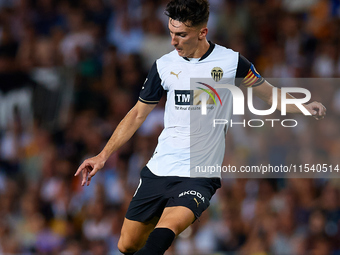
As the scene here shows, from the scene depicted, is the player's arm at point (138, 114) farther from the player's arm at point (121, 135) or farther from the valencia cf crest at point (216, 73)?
the valencia cf crest at point (216, 73)

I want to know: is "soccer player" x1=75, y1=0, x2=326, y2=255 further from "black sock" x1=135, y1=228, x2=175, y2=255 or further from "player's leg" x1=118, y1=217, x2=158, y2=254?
"black sock" x1=135, y1=228, x2=175, y2=255

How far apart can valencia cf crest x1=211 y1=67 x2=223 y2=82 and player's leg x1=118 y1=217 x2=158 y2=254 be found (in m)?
1.38


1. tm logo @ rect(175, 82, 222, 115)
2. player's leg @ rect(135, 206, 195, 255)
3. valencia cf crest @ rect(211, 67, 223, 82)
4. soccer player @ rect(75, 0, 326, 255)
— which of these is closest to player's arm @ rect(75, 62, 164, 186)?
soccer player @ rect(75, 0, 326, 255)

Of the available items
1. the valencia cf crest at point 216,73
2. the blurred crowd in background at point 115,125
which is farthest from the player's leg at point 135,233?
the blurred crowd in background at point 115,125

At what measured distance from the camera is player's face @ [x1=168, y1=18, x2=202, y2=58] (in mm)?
4293

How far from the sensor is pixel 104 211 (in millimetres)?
7934

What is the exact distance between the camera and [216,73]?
448 centimetres

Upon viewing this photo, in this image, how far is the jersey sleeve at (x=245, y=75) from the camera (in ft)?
14.9

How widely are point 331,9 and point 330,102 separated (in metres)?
1.93

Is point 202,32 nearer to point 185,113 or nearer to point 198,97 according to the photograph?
point 198,97

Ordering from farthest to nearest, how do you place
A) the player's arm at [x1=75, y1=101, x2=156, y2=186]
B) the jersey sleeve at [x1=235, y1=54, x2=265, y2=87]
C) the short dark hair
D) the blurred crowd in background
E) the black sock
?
the blurred crowd in background
the jersey sleeve at [x1=235, y1=54, x2=265, y2=87]
the player's arm at [x1=75, y1=101, x2=156, y2=186]
the short dark hair
the black sock

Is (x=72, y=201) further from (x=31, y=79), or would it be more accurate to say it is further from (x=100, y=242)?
(x=31, y=79)

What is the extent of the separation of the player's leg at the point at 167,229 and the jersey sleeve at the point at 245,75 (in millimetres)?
1271

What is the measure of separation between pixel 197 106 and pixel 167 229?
1.10 m
